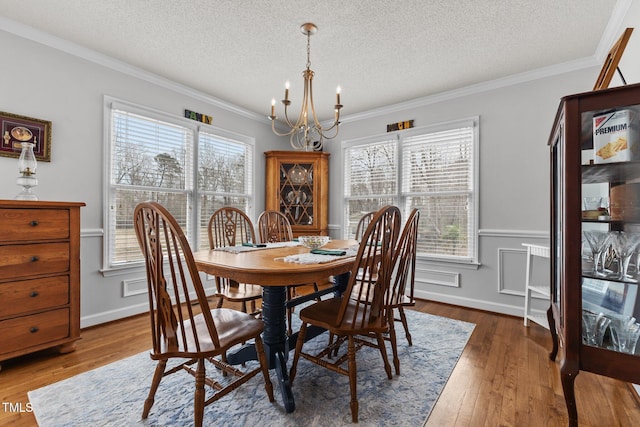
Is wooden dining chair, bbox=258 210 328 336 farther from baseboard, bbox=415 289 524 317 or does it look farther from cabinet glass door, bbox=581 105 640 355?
cabinet glass door, bbox=581 105 640 355

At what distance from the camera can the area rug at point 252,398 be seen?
1504 mm

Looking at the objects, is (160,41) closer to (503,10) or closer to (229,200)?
(229,200)

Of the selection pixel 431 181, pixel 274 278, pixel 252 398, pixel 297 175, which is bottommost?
pixel 252 398

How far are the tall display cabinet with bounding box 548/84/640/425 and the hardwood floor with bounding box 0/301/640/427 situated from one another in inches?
13.8

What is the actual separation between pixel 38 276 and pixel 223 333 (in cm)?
163

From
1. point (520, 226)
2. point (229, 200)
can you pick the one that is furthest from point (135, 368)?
point (520, 226)

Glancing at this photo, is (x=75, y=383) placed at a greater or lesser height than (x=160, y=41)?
lesser

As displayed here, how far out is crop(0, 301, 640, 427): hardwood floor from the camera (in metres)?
1.54

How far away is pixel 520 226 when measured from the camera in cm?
307

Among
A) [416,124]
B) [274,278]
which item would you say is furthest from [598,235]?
[416,124]

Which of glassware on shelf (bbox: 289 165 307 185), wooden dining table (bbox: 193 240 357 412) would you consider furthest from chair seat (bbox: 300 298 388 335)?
glassware on shelf (bbox: 289 165 307 185)

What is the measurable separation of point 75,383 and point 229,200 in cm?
245

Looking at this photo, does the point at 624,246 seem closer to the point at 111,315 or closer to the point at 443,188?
the point at 443,188

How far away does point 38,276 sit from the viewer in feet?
6.78
